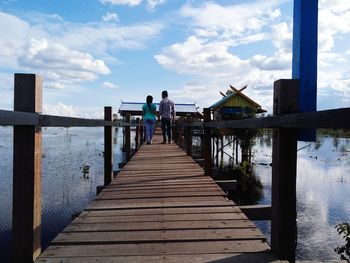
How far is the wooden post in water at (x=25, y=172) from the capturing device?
211 cm

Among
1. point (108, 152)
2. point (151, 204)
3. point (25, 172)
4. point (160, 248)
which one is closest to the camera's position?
point (25, 172)

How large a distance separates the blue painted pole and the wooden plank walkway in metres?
1.19

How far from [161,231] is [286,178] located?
1.10 metres

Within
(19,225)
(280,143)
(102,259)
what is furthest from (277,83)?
(19,225)

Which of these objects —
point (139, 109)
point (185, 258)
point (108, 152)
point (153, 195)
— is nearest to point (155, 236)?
point (185, 258)

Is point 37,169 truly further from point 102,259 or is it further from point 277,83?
point 277,83

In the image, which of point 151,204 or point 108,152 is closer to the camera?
point 151,204

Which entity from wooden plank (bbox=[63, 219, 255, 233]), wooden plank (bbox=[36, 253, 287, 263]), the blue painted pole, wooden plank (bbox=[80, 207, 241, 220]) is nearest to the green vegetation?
wooden plank (bbox=[80, 207, 241, 220])

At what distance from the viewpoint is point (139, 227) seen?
120 inches

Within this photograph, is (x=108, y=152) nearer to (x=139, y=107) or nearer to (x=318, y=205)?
(x=318, y=205)

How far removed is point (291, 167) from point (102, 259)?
1243 mm

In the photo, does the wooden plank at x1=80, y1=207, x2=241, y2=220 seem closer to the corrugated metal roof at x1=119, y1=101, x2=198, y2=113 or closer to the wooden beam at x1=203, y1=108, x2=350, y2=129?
the wooden beam at x1=203, y1=108, x2=350, y2=129

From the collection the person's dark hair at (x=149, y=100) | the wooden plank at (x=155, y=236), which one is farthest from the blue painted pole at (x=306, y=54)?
the person's dark hair at (x=149, y=100)

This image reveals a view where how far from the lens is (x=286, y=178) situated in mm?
2270
